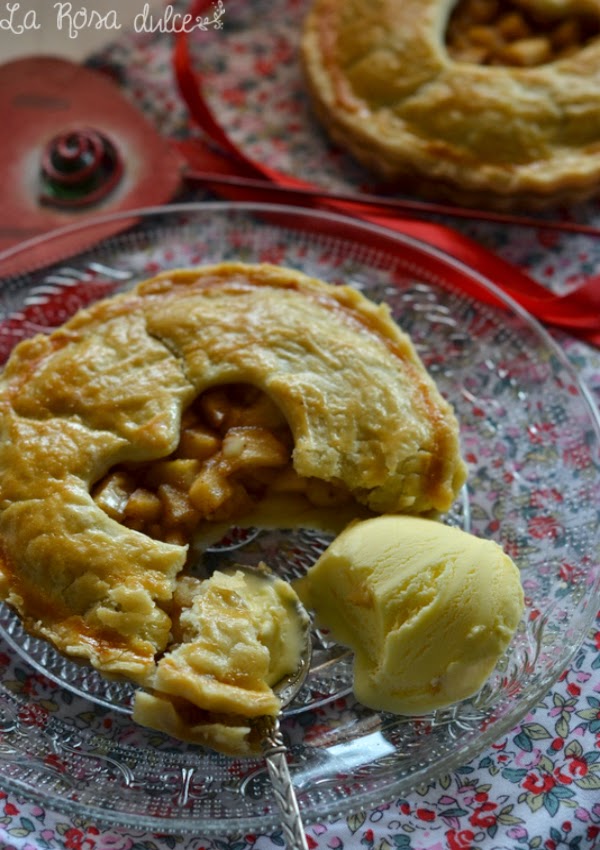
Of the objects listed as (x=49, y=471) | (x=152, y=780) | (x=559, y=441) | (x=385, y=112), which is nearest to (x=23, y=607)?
(x=49, y=471)

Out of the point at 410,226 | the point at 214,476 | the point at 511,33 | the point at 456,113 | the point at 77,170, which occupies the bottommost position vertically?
the point at 214,476

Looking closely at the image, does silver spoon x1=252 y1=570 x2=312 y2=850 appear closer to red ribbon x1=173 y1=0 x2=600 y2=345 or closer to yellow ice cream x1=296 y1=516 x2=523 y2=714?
yellow ice cream x1=296 y1=516 x2=523 y2=714

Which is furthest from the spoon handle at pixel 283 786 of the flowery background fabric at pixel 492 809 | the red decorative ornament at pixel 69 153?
the red decorative ornament at pixel 69 153

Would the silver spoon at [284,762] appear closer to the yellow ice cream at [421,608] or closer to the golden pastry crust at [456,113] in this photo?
the yellow ice cream at [421,608]

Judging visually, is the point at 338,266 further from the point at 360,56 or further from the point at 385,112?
the point at 360,56

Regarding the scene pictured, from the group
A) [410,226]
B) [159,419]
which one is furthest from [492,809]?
[410,226]

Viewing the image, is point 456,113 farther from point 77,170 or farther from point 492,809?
point 492,809
